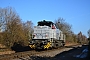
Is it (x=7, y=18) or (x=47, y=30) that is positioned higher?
(x=7, y=18)

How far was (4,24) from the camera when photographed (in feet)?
92.1

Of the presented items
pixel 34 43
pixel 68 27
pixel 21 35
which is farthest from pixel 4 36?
pixel 68 27

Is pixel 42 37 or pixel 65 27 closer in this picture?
pixel 42 37

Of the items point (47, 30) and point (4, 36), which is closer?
point (47, 30)

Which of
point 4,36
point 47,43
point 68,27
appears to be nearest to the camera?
point 47,43

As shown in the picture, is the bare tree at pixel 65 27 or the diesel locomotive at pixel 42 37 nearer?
the diesel locomotive at pixel 42 37

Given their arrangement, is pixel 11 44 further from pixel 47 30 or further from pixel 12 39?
pixel 47 30

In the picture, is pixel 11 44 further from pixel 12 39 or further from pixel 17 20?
pixel 17 20

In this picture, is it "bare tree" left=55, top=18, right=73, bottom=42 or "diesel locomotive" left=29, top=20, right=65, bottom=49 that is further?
"bare tree" left=55, top=18, right=73, bottom=42

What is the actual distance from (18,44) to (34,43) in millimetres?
6935

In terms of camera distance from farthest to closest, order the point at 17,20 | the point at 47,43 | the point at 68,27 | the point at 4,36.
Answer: the point at 68,27, the point at 17,20, the point at 4,36, the point at 47,43

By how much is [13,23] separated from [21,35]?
8.15 ft

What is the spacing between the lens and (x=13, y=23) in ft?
93.5

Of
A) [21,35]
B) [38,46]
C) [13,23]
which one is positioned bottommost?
[38,46]
